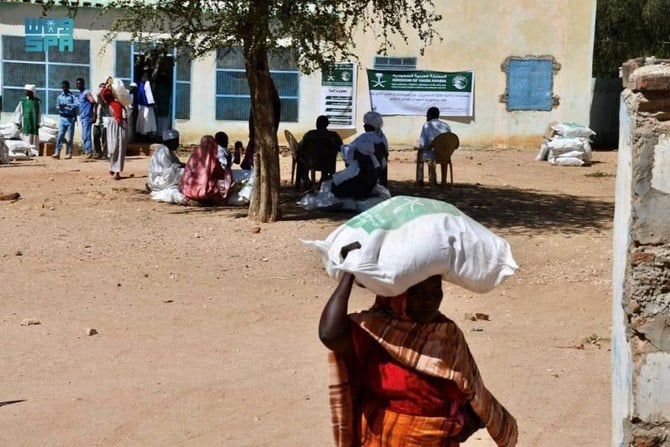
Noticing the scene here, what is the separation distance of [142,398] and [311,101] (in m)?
16.4

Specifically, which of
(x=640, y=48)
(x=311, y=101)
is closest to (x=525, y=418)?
(x=311, y=101)

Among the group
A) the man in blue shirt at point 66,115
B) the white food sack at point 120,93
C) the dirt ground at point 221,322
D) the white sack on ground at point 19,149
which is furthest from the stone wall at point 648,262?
the man in blue shirt at point 66,115

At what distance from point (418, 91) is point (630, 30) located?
12.5 m

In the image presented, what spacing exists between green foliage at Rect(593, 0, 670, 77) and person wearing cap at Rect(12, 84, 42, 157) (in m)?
17.7

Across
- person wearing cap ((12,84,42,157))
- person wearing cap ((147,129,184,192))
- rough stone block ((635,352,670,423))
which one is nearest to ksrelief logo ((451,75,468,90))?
person wearing cap ((12,84,42,157))

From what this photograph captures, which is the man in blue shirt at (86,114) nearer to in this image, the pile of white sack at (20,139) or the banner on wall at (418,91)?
the pile of white sack at (20,139)

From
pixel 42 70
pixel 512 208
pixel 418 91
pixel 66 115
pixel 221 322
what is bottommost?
pixel 221 322

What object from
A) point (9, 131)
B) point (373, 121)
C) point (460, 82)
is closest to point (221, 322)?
point (373, 121)

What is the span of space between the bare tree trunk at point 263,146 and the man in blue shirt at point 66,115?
30.3 feet

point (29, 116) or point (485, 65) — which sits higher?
point (485, 65)

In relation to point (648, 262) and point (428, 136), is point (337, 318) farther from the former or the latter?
point (428, 136)

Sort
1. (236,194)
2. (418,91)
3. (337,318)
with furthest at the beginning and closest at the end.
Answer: (418,91) → (236,194) → (337,318)

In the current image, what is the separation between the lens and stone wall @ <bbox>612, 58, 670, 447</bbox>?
4438 mm

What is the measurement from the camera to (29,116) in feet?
67.9
